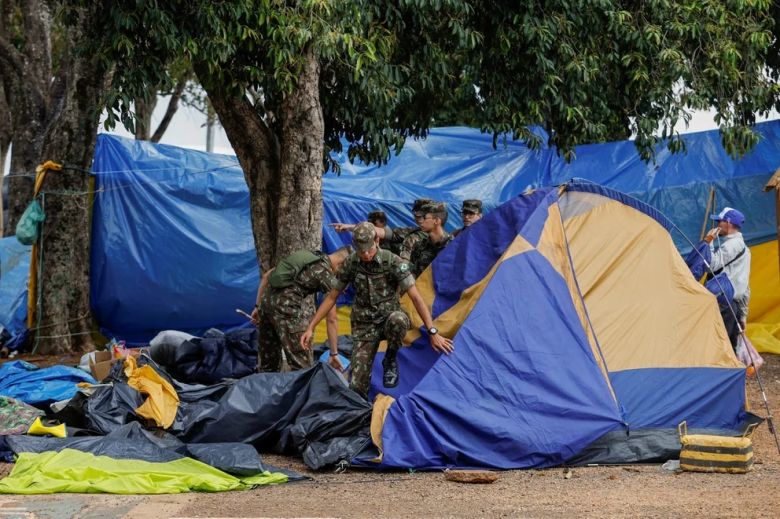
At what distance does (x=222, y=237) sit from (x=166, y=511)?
748cm

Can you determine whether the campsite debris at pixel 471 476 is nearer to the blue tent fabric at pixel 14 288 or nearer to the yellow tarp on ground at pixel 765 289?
the yellow tarp on ground at pixel 765 289

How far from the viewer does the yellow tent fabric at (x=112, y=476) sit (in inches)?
251

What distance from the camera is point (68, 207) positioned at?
12648 millimetres

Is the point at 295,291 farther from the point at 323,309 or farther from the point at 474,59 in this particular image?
the point at 474,59

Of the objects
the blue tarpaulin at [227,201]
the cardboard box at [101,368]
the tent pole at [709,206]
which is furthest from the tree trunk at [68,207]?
the tent pole at [709,206]

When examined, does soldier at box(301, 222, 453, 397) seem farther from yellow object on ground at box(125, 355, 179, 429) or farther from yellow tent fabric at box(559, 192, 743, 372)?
yellow tent fabric at box(559, 192, 743, 372)

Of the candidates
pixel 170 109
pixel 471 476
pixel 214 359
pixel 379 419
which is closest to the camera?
pixel 471 476

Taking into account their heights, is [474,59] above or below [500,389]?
above

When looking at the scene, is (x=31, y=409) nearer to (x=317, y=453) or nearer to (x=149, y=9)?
(x=317, y=453)

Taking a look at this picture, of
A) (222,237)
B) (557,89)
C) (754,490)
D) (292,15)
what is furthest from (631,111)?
(754,490)

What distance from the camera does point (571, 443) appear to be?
701 cm

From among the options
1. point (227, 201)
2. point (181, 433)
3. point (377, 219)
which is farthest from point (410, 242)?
point (227, 201)

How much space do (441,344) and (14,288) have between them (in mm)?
8129

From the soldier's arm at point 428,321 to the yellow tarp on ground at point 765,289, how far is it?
691cm
